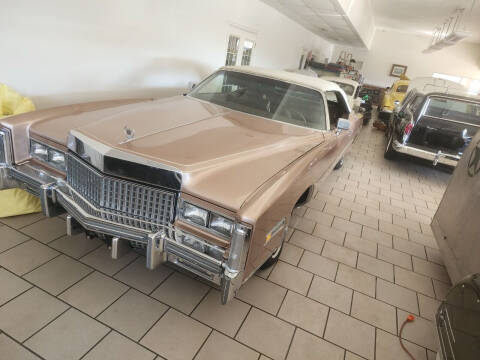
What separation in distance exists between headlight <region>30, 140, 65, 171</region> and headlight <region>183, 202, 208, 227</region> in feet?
3.56

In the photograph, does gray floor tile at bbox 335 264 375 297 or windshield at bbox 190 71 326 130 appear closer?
gray floor tile at bbox 335 264 375 297

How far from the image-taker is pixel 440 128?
552 centimetres

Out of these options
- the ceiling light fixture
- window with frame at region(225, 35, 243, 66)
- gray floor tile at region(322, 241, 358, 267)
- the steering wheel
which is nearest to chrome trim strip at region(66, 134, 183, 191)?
the steering wheel

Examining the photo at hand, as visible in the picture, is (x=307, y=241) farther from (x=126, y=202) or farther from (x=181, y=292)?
(x=126, y=202)

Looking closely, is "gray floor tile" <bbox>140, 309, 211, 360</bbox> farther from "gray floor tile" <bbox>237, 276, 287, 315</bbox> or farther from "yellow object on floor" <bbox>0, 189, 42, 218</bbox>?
"yellow object on floor" <bbox>0, 189, 42, 218</bbox>

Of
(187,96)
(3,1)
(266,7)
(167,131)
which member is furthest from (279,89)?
(266,7)

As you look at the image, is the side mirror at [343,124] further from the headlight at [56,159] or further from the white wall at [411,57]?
the white wall at [411,57]

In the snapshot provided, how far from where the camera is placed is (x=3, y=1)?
3057 millimetres

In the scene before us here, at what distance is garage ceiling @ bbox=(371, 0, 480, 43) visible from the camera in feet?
27.5

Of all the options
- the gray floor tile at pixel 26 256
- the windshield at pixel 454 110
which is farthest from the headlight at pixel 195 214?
the windshield at pixel 454 110

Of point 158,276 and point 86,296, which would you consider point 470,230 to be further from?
point 86,296

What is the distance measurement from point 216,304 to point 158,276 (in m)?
0.50

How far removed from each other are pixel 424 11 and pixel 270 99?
9.65 meters

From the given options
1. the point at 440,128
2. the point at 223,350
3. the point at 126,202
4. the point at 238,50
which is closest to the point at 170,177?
the point at 126,202
